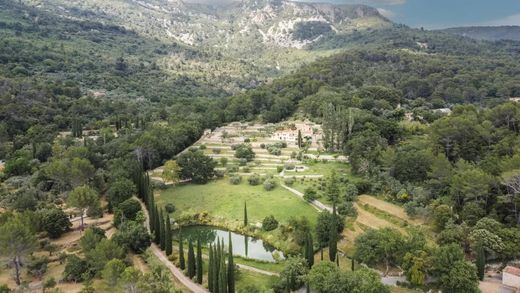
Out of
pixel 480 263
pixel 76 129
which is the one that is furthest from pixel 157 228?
pixel 76 129

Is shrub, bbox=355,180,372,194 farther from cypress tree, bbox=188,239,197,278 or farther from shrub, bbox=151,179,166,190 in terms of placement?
shrub, bbox=151,179,166,190

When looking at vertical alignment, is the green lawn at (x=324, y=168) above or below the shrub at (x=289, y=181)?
above

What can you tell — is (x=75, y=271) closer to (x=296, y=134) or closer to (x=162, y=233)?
(x=162, y=233)

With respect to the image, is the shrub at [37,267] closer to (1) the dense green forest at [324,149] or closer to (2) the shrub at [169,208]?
(1) the dense green forest at [324,149]

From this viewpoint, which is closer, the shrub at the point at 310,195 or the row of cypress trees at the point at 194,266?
the row of cypress trees at the point at 194,266

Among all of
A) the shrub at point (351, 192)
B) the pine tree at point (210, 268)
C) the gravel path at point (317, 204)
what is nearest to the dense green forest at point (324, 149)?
the shrub at point (351, 192)

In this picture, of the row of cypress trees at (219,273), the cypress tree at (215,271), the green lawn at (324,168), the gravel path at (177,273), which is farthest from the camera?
the green lawn at (324,168)

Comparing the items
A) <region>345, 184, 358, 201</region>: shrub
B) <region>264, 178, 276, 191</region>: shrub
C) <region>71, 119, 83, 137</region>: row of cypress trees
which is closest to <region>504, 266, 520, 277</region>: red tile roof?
<region>345, 184, 358, 201</region>: shrub
